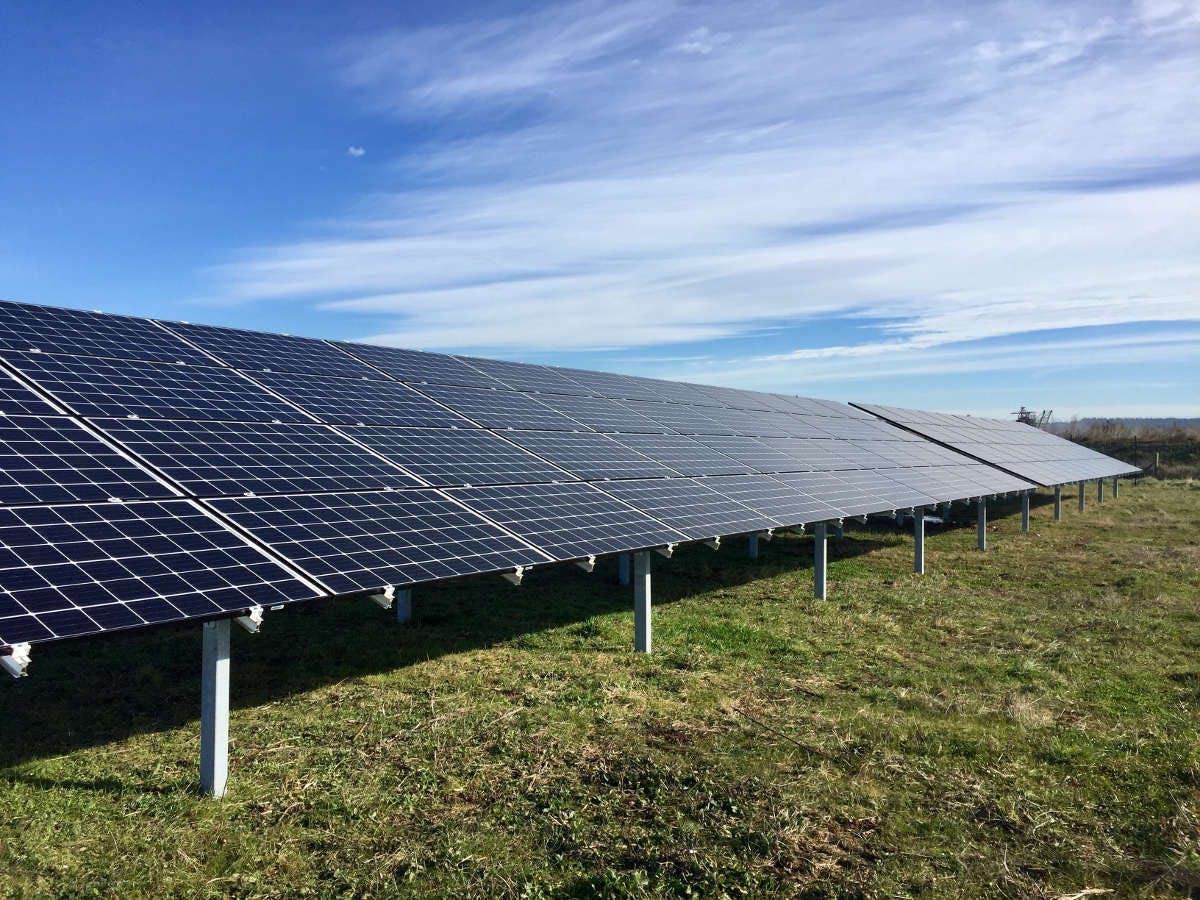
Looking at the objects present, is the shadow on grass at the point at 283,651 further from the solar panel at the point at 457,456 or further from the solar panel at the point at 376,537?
the solar panel at the point at 457,456

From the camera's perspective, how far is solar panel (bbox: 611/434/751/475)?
22.8 m

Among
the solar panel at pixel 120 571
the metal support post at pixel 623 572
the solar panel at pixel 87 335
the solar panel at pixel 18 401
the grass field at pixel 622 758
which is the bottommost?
the grass field at pixel 622 758

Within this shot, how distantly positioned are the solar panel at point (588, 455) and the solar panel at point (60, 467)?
9.38 m

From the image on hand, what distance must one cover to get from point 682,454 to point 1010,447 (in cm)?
3643

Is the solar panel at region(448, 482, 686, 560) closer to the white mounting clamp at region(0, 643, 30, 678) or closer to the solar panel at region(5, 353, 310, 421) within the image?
the solar panel at region(5, 353, 310, 421)

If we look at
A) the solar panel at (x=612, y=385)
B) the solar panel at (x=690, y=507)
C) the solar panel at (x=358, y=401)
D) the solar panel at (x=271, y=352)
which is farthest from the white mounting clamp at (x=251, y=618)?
the solar panel at (x=612, y=385)

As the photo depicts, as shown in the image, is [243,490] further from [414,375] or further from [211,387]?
[414,375]

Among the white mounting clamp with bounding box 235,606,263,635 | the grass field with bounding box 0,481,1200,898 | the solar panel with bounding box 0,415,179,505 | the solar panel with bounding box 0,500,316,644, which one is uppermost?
the solar panel with bounding box 0,415,179,505

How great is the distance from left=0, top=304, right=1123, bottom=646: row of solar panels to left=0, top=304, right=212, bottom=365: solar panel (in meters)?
0.07

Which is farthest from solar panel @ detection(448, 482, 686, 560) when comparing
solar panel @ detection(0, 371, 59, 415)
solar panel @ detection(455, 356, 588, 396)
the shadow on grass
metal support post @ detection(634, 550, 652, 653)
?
solar panel @ detection(455, 356, 588, 396)

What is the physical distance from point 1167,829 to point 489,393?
19.1 m

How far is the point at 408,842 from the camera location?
9.41 metres

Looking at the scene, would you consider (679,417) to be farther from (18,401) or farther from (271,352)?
(18,401)

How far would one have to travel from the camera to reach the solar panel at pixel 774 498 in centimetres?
2053
